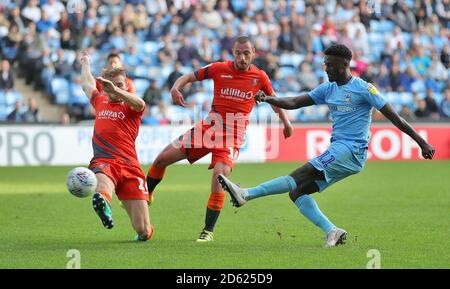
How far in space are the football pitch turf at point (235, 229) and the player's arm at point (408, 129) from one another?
3.28 feet

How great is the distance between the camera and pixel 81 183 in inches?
371

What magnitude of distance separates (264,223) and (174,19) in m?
15.2

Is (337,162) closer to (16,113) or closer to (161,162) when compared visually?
(161,162)

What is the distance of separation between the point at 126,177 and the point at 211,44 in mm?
16727

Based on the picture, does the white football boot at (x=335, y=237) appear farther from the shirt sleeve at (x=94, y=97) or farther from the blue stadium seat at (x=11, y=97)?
the blue stadium seat at (x=11, y=97)

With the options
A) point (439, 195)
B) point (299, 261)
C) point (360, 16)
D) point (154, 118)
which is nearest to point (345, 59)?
point (299, 261)

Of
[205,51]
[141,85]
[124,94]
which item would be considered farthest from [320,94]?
[205,51]

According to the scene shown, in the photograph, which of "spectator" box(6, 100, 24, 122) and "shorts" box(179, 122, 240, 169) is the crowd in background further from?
"shorts" box(179, 122, 240, 169)

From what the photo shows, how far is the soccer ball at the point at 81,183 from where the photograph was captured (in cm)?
943

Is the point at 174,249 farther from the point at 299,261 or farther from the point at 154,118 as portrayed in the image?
the point at 154,118

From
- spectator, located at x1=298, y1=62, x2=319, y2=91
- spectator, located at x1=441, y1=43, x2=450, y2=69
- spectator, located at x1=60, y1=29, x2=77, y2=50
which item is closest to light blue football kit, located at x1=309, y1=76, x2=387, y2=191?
spectator, located at x1=60, y1=29, x2=77, y2=50

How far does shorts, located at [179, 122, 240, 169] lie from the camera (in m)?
11.1

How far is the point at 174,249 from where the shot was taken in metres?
9.67

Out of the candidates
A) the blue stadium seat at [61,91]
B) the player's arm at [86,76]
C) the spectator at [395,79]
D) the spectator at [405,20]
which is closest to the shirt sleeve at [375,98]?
the player's arm at [86,76]
